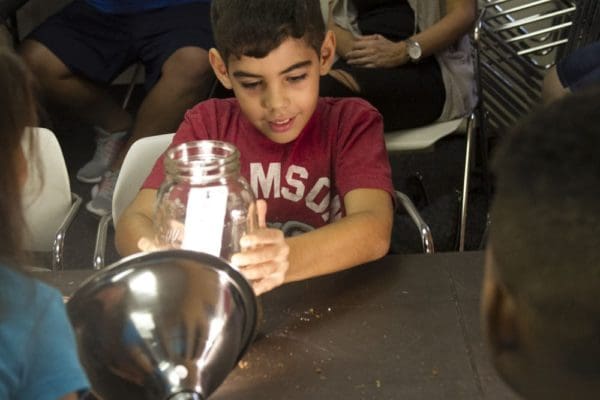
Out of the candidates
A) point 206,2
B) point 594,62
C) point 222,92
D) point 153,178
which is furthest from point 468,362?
point 206,2

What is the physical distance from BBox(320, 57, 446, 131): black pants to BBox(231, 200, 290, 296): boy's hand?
1033 millimetres

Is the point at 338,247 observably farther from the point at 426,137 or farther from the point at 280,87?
the point at 426,137

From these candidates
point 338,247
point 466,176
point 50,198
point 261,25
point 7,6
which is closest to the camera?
point 338,247

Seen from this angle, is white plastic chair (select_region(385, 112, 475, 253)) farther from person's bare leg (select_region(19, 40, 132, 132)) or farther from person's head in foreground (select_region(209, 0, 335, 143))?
person's bare leg (select_region(19, 40, 132, 132))

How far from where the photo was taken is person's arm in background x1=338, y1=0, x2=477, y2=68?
6.64 ft

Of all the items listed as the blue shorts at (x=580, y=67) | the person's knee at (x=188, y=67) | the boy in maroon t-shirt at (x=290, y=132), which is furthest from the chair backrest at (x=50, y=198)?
the person's knee at (x=188, y=67)

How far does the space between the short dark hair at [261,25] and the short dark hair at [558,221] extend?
32.2 inches

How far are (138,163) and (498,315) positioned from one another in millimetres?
1019

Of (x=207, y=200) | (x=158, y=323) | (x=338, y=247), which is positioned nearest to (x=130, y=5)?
(x=338, y=247)

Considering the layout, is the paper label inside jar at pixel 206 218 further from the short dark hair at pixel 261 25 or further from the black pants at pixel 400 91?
the black pants at pixel 400 91

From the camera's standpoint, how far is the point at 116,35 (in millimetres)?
2590

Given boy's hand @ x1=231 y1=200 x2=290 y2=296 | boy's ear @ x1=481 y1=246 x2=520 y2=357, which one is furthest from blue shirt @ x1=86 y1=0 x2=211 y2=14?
boy's ear @ x1=481 y1=246 x2=520 y2=357

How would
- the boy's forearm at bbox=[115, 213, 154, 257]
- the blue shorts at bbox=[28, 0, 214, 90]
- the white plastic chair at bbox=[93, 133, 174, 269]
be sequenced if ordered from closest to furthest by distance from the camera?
the boy's forearm at bbox=[115, 213, 154, 257] < the white plastic chair at bbox=[93, 133, 174, 269] < the blue shorts at bbox=[28, 0, 214, 90]

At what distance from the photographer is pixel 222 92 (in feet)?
7.51
